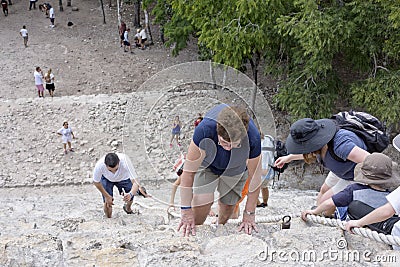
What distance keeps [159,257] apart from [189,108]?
3.50 meters

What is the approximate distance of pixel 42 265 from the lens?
4.12 meters

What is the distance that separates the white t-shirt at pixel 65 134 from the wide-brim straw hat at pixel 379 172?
1213 centimetres

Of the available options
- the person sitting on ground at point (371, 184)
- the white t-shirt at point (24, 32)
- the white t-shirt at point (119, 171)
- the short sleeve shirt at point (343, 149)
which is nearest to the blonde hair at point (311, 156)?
the short sleeve shirt at point (343, 149)

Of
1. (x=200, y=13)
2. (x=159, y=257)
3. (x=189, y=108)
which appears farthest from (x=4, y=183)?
(x=159, y=257)

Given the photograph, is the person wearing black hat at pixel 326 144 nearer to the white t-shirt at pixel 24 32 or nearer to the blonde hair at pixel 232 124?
the blonde hair at pixel 232 124

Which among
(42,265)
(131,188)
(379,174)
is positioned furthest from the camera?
(131,188)

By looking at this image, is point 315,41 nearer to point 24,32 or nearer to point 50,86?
point 50,86

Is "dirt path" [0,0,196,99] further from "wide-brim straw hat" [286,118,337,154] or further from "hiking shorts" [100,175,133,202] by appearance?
"wide-brim straw hat" [286,118,337,154]

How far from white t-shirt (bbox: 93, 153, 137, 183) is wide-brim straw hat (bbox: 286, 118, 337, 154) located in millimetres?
3508

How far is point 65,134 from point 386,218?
12570 mm

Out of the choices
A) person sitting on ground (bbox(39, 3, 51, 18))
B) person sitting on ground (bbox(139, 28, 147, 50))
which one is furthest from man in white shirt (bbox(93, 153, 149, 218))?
person sitting on ground (bbox(39, 3, 51, 18))

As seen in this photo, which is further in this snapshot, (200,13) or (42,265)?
(200,13)

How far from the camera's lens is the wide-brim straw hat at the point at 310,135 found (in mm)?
5137

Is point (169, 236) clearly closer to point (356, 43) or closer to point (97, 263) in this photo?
point (97, 263)
